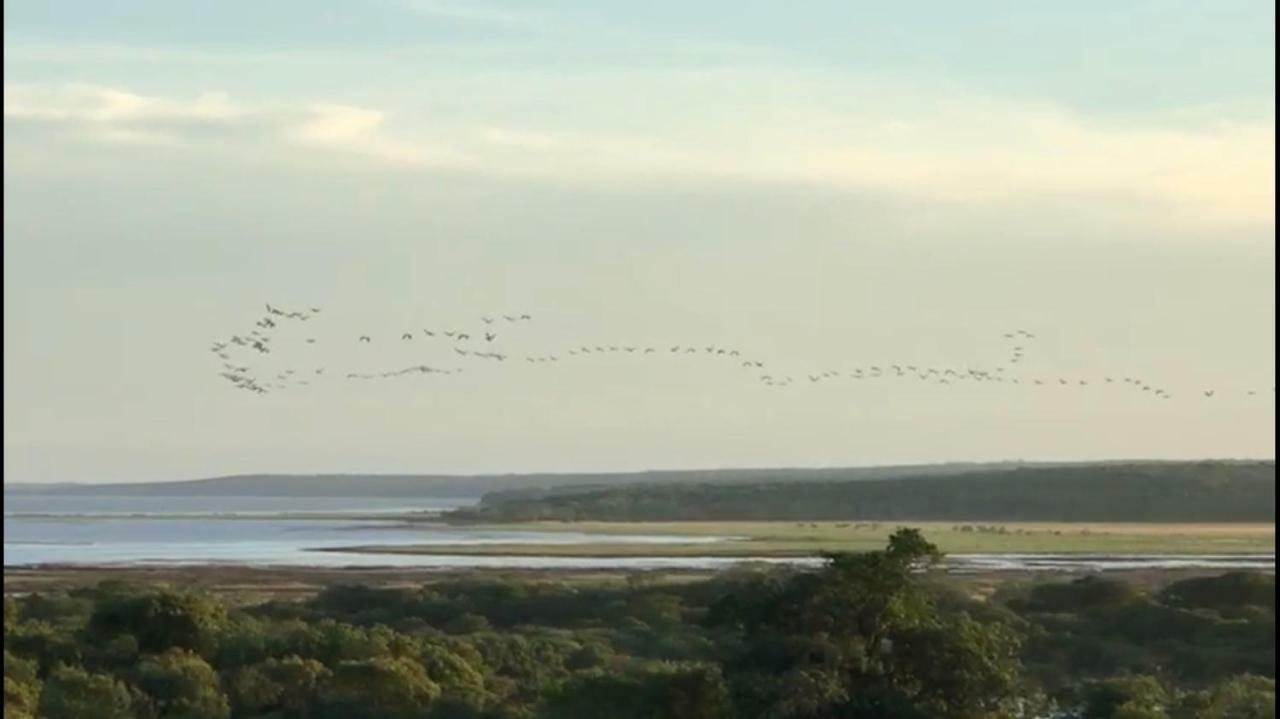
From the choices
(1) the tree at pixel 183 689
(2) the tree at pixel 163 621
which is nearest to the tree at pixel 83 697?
(1) the tree at pixel 183 689

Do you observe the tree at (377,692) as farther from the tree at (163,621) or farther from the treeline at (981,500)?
the treeline at (981,500)

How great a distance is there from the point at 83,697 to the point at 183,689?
1.86 m

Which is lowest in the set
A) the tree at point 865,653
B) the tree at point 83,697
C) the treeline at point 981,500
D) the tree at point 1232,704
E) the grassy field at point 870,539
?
the tree at point 1232,704

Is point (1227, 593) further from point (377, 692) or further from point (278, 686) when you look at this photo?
point (377, 692)

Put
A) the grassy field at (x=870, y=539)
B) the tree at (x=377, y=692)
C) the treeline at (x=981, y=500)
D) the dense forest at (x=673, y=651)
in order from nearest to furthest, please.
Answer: the dense forest at (x=673, y=651) → the tree at (x=377, y=692) → the grassy field at (x=870, y=539) → the treeline at (x=981, y=500)

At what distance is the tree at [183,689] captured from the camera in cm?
3431

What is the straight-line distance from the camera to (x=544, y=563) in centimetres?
9362

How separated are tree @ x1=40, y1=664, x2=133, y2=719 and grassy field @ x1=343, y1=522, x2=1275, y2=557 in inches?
2165

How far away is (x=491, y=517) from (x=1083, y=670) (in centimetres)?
12959

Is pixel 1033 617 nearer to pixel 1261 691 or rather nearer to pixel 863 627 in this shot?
pixel 1261 691

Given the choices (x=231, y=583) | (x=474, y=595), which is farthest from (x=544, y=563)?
(x=474, y=595)

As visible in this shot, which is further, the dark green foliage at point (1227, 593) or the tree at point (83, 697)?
the dark green foliage at point (1227, 593)

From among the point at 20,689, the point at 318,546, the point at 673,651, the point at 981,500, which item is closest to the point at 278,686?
the point at 20,689

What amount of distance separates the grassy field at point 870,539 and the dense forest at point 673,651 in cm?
2948
